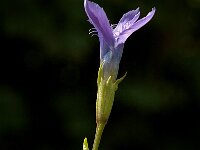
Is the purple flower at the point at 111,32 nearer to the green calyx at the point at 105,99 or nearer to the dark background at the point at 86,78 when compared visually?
the green calyx at the point at 105,99

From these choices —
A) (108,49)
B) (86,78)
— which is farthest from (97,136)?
(86,78)

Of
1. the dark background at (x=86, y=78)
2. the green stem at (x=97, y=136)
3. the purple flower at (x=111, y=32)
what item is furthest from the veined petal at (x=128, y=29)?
the dark background at (x=86, y=78)

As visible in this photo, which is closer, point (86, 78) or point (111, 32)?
point (111, 32)

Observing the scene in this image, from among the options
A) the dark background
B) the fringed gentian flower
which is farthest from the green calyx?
the dark background

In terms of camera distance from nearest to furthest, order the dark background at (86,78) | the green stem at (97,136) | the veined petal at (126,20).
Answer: the green stem at (97,136) < the veined petal at (126,20) < the dark background at (86,78)

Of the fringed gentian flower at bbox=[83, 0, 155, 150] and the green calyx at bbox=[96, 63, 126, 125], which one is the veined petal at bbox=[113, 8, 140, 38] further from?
the green calyx at bbox=[96, 63, 126, 125]

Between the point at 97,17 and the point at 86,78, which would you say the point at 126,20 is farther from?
the point at 86,78
